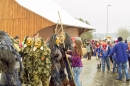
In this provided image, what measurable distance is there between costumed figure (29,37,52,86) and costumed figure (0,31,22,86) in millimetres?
1476

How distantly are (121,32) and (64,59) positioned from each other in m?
85.0

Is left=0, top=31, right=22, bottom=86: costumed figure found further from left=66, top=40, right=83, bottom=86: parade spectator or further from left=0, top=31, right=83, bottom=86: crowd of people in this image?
left=66, top=40, right=83, bottom=86: parade spectator

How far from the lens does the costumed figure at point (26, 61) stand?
20.2 ft

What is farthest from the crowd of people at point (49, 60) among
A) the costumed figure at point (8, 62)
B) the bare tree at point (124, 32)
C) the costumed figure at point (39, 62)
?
the bare tree at point (124, 32)

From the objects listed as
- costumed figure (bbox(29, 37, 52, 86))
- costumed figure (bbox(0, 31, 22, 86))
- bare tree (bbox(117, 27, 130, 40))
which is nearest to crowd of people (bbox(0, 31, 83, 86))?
costumed figure (bbox(29, 37, 52, 86))

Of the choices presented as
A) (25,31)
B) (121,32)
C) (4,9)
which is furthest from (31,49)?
(121,32)

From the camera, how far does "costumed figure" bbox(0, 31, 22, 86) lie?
423 centimetres

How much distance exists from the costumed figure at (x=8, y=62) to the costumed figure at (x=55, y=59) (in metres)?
1.90

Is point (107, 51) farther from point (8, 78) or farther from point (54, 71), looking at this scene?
point (8, 78)

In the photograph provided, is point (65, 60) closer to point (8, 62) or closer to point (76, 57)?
point (76, 57)

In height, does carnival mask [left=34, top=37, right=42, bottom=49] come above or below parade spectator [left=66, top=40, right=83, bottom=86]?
above

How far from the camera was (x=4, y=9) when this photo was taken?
1933 cm

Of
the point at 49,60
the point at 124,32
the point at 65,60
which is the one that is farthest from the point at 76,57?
the point at 124,32

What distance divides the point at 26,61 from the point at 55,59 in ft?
2.67
